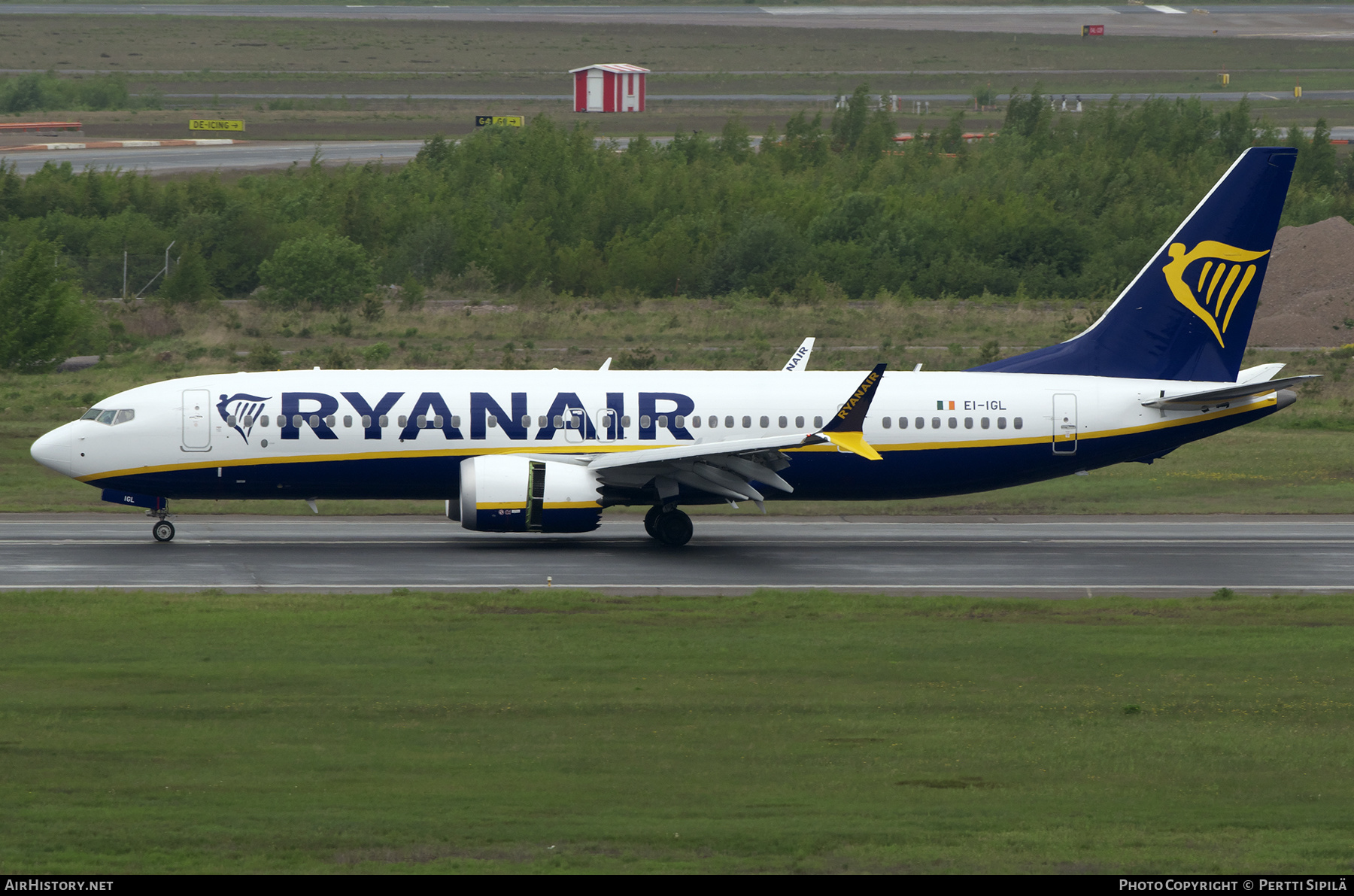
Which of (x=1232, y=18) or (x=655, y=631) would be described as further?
(x=1232, y=18)

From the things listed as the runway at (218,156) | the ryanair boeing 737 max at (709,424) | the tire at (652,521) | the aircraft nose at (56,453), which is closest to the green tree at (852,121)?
the runway at (218,156)

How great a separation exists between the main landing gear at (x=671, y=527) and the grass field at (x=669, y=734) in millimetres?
7153

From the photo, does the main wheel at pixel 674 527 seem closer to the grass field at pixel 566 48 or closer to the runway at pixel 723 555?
the runway at pixel 723 555

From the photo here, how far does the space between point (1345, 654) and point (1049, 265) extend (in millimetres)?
70678

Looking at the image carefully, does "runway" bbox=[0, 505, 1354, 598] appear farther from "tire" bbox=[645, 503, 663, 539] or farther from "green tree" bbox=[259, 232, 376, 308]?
"green tree" bbox=[259, 232, 376, 308]

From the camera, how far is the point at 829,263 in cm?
9188

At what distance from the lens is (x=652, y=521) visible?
3847cm

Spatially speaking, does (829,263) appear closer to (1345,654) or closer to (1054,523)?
(1054,523)

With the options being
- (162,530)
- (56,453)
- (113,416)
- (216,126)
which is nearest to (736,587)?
(162,530)

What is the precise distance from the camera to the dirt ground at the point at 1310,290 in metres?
76.2

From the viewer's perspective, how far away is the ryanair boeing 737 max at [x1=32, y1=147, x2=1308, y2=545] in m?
36.6

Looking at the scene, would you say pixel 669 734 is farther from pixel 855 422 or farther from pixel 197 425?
pixel 197 425

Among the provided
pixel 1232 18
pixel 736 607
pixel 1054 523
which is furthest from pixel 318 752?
pixel 1232 18

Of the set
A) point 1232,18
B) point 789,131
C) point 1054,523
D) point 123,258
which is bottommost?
point 1054,523
